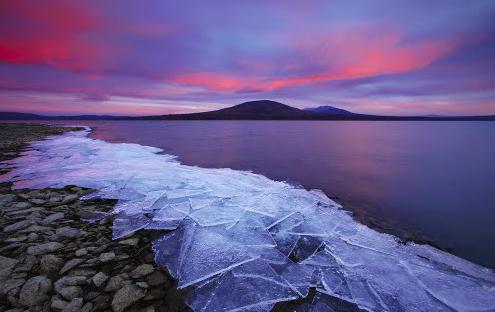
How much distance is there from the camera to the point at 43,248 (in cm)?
335

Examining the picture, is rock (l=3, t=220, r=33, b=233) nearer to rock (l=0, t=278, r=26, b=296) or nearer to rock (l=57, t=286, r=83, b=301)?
rock (l=0, t=278, r=26, b=296)

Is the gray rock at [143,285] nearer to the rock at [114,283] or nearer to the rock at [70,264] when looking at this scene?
the rock at [114,283]

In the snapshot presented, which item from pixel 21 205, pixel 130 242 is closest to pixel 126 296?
pixel 130 242

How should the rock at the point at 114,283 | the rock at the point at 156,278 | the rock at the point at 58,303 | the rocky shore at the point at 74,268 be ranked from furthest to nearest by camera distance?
1. the rock at the point at 156,278
2. the rock at the point at 114,283
3. the rocky shore at the point at 74,268
4. the rock at the point at 58,303

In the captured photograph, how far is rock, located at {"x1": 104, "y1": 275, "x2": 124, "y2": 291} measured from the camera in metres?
2.72

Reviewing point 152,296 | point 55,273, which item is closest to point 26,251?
point 55,273

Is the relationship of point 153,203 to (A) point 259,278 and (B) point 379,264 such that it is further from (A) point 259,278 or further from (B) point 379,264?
(B) point 379,264

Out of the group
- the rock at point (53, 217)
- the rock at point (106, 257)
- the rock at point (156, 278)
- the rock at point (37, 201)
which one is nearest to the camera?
the rock at point (156, 278)

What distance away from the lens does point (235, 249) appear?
3.49 meters

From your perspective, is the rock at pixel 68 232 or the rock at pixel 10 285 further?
the rock at pixel 68 232

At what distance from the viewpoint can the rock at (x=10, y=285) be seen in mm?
2590

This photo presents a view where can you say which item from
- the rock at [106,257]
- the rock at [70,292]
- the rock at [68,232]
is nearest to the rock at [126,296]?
the rock at [70,292]

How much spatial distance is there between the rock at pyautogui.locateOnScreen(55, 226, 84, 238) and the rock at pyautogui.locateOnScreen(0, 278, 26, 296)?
1.03 meters

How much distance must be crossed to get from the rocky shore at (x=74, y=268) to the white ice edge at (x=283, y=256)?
266mm
